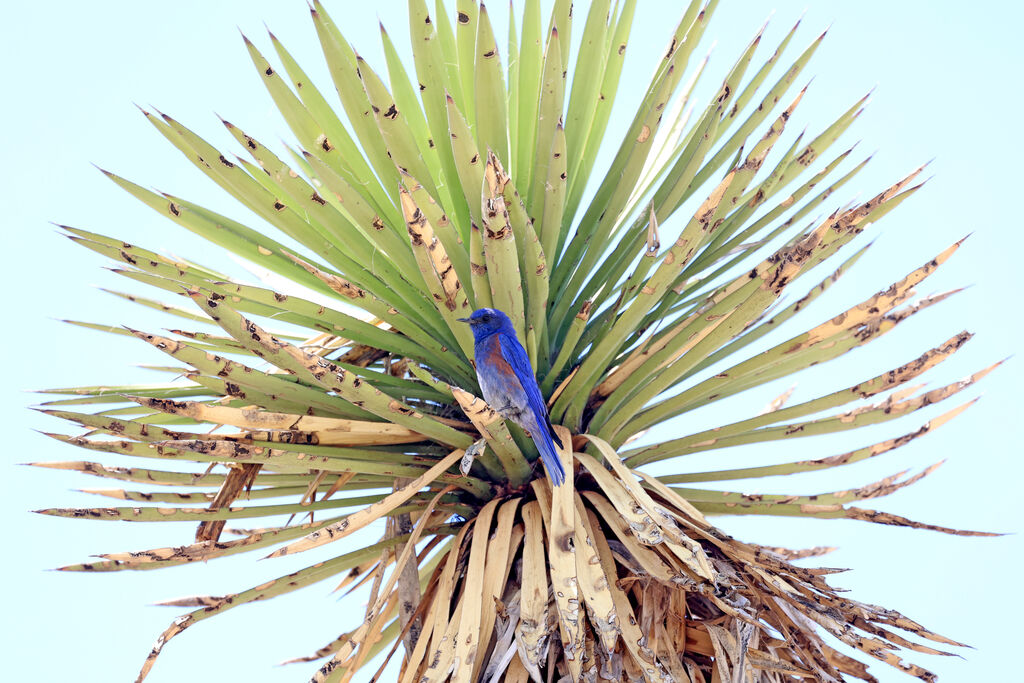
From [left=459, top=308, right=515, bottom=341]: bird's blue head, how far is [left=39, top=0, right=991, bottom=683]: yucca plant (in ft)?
0.13

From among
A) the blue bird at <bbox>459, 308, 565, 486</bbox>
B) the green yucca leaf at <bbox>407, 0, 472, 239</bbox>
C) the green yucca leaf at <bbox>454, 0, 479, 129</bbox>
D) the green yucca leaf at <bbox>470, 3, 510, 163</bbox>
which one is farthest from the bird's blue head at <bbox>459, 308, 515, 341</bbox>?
the green yucca leaf at <bbox>454, 0, 479, 129</bbox>

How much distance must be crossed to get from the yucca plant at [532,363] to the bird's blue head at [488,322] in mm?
39

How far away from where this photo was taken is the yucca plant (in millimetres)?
1993

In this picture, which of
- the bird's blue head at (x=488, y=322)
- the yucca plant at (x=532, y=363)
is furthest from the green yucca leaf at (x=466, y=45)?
the bird's blue head at (x=488, y=322)

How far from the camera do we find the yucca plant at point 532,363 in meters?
1.99

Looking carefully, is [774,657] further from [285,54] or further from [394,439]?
[285,54]

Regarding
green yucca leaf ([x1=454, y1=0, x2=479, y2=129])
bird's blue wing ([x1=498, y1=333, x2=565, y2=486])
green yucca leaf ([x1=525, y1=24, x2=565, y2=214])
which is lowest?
bird's blue wing ([x1=498, y1=333, x2=565, y2=486])

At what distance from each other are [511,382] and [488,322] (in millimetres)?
172

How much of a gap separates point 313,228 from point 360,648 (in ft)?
3.96

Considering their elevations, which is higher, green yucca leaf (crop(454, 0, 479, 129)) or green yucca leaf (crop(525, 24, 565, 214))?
green yucca leaf (crop(454, 0, 479, 129))

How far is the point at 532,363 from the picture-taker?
91.7 inches

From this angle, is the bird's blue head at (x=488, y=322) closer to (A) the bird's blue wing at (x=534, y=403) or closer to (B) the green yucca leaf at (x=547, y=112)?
(A) the bird's blue wing at (x=534, y=403)

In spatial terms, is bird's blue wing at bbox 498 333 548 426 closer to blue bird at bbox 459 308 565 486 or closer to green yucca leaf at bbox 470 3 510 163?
blue bird at bbox 459 308 565 486

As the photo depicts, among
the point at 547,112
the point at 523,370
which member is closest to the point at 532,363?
the point at 523,370
